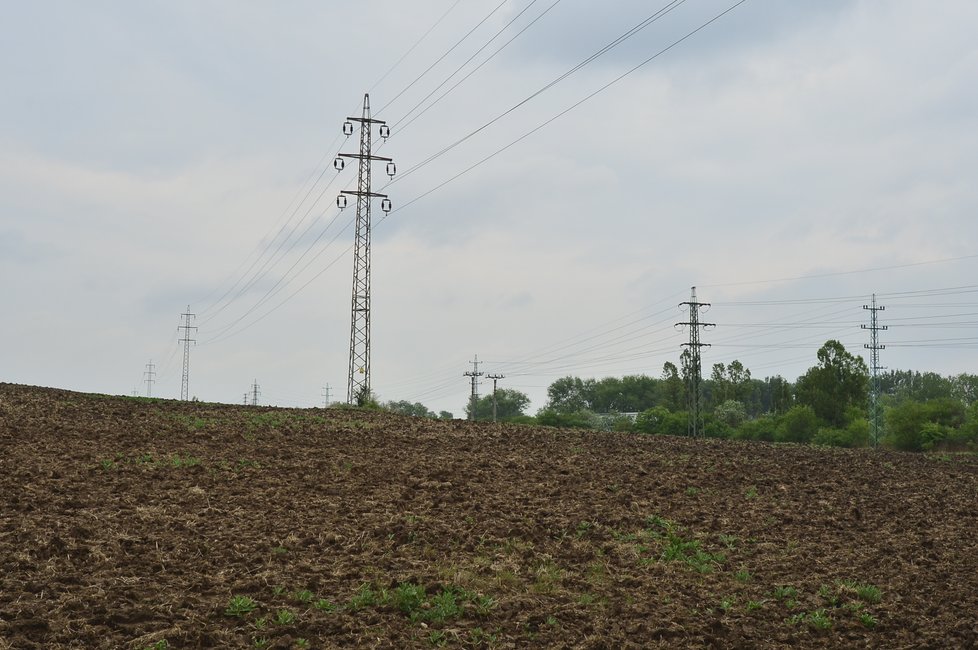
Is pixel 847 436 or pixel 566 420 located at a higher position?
pixel 566 420

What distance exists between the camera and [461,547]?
16.6 metres

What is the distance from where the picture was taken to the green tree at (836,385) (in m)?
82.0

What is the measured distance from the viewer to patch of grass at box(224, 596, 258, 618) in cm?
1295

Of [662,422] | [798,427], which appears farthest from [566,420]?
[798,427]

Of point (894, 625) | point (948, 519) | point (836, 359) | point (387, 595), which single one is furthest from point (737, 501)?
point (836, 359)

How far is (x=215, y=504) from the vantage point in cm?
1914

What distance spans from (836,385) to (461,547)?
237 feet

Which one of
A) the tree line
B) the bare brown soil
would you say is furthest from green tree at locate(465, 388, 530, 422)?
the bare brown soil

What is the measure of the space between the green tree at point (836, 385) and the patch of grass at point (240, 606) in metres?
74.7

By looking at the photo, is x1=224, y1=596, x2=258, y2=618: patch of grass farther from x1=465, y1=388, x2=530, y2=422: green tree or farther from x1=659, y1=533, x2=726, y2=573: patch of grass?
x1=465, y1=388, x2=530, y2=422: green tree

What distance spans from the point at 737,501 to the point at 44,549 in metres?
14.2

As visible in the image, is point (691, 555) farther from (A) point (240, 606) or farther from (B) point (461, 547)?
(A) point (240, 606)

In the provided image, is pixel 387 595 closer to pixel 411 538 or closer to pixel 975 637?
pixel 411 538

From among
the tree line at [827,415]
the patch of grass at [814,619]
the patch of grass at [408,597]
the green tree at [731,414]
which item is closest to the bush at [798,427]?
the tree line at [827,415]
